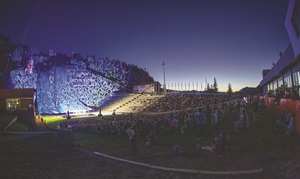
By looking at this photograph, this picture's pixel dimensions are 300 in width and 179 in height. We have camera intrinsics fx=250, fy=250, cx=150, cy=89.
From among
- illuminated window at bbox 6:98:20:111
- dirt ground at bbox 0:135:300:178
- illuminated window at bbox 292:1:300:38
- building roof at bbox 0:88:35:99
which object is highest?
illuminated window at bbox 292:1:300:38

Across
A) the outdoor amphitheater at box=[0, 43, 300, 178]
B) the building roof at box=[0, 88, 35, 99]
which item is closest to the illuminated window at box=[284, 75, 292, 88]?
the outdoor amphitheater at box=[0, 43, 300, 178]

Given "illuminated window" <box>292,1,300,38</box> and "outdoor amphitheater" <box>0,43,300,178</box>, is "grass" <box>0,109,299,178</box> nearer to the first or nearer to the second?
"outdoor amphitheater" <box>0,43,300,178</box>

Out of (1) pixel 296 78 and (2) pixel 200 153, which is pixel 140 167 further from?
(1) pixel 296 78

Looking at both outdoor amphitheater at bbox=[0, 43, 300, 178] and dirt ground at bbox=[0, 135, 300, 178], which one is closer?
dirt ground at bbox=[0, 135, 300, 178]

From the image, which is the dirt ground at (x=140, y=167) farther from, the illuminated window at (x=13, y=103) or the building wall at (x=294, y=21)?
the illuminated window at (x=13, y=103)

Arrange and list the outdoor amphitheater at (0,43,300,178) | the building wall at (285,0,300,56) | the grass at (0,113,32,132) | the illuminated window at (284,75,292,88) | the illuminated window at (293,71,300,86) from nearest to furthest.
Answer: the outdoor amphitheater at (0,43,300,178) < the building wall at (285,0,300,56) < the illuminated window at (293,71,300,86) < the grass at (0,113,32,132) < the illuminated window at (284,75,292,88)

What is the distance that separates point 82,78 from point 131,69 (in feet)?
182

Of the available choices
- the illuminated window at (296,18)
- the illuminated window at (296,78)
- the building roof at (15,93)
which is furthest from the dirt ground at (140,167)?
the building roof at (15,93)

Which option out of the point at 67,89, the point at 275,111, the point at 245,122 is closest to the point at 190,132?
the point at 245,122

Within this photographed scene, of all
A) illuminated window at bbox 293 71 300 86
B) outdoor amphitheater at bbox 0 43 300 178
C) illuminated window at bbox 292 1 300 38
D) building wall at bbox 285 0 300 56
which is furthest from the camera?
illuminated window at bbox 293 71 300 86

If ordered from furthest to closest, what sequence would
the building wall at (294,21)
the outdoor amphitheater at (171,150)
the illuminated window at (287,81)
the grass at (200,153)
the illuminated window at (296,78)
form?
the illuminated window at (287,81) → the illuminated window at (296,78) → the building wall at (294,21) → the grass at (200,153) → the outdoor amphitheater at (171,150)

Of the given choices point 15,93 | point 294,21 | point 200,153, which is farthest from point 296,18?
point 15,93

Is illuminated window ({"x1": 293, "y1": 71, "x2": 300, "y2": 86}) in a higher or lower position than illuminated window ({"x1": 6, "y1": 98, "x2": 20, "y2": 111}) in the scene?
higher

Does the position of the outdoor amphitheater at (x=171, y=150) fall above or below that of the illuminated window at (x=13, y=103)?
below
